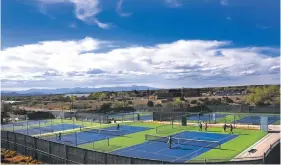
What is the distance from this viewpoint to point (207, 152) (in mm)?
29141

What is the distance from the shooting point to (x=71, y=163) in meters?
24.3

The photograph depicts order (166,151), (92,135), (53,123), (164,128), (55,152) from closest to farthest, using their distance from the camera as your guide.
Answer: (55,152) → (166,151) → (92,135) → (164,128) → (53,123)

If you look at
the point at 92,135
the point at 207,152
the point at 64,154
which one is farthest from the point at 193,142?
the point at 64,154

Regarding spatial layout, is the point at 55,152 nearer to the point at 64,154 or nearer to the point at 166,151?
the point at 64,154

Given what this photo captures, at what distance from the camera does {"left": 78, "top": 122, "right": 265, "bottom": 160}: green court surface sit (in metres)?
28.4

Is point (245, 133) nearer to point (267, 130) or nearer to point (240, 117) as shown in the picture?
point (267, 130)

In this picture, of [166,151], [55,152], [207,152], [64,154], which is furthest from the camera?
[166,151]

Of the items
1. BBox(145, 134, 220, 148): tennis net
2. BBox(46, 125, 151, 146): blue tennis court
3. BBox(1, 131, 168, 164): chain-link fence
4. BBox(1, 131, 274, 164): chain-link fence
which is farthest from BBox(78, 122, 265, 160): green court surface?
BBox(1, 131, 168, 164): chain-link fence

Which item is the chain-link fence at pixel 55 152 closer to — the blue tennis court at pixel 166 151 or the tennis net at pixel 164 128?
the blue tennis court at pixel 166 151

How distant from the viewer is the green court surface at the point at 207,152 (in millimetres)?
28359

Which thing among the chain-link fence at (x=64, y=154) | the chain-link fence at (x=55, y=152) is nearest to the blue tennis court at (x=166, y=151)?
the chain-link fence at (x=64, y=154)

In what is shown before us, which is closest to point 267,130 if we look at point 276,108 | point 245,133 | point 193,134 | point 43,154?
point 245,133

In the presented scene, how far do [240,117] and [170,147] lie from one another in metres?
25.7

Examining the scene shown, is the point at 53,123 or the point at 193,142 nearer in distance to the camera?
the point at 193,142
